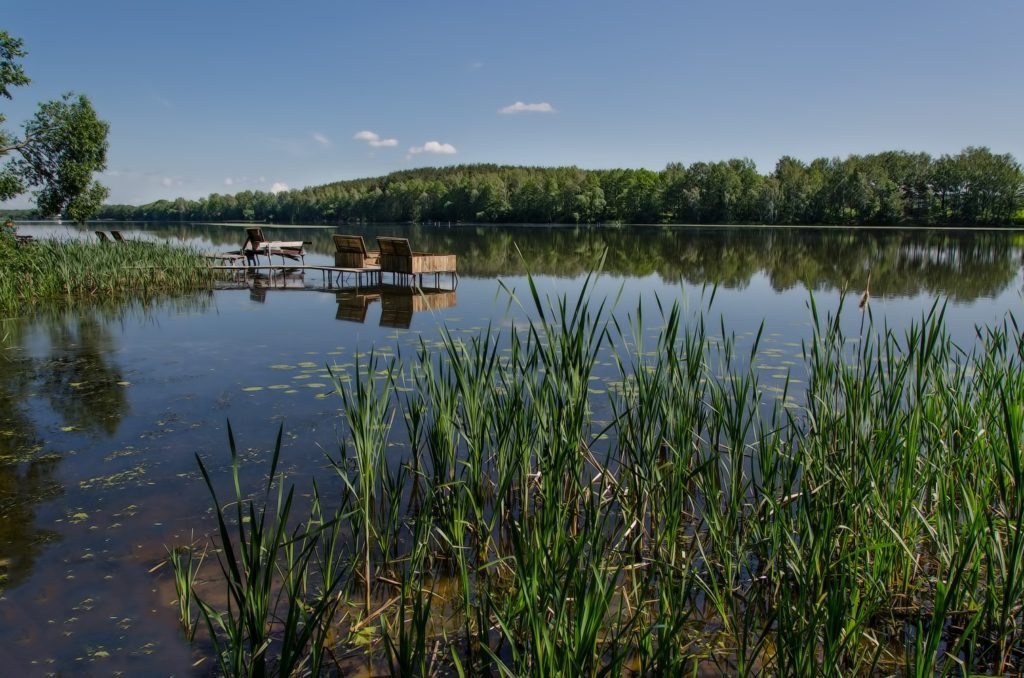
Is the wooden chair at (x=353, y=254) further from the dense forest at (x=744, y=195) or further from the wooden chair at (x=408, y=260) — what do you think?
the dense forest at (x=744, y=195)

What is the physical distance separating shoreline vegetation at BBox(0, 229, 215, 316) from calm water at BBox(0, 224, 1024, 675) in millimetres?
966

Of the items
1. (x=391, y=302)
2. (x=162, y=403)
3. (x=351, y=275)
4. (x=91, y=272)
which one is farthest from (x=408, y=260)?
(x=162, y=403)

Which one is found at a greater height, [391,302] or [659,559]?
[391,302]

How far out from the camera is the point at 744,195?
78062mm

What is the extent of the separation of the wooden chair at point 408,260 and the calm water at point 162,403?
679 millimetres

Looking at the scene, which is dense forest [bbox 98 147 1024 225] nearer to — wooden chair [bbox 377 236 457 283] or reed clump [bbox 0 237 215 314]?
wooden chair [bbox 377 236 457 283]

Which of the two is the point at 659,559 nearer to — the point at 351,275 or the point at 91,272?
the point at 91,272

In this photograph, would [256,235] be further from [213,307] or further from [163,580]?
[163,580]

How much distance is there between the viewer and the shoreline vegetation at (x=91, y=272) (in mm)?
12180

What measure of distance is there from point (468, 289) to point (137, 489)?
12075 mm

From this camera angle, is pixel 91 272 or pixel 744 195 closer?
pixel 91 272

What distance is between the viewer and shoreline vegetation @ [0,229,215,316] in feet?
40.0

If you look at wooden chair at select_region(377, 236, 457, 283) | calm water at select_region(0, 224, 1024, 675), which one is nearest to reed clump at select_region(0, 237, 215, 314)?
calm water at select_region(0, 224, 1024, 675)

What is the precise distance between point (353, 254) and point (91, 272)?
5.74m
